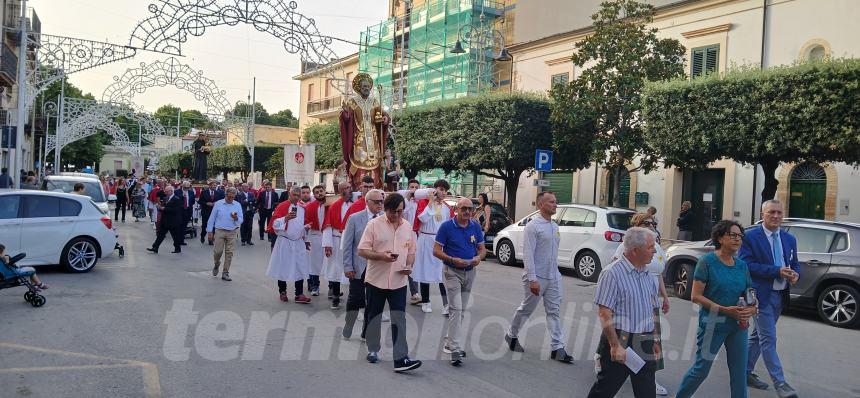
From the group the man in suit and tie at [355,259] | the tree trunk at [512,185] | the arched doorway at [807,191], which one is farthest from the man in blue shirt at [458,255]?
the tree trunk at [512,185]

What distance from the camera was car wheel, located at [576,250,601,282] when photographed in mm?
14148

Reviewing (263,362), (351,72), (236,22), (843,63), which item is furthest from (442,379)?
(351,72)

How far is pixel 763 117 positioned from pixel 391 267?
1160 centimetres

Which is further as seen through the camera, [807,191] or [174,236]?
[807,191]

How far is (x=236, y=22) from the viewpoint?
70.7 feet

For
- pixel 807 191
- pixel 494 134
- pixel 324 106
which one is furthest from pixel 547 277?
pixel 324 106

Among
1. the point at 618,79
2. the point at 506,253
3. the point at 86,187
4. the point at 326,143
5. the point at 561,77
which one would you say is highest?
the point at 561,77

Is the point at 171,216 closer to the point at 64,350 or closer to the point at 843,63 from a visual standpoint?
the point at 64,350

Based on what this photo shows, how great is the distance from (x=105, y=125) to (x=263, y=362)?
52220mm

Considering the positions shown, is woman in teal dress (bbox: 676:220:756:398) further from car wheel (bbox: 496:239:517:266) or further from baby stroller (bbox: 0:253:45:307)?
car wheel (bbox: 496:239:517:266)

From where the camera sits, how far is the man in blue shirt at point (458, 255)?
22.7 ft

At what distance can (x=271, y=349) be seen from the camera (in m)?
7.09

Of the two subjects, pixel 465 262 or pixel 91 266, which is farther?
pixel 91 266

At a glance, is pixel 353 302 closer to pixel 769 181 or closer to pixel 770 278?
pixel 770 278
